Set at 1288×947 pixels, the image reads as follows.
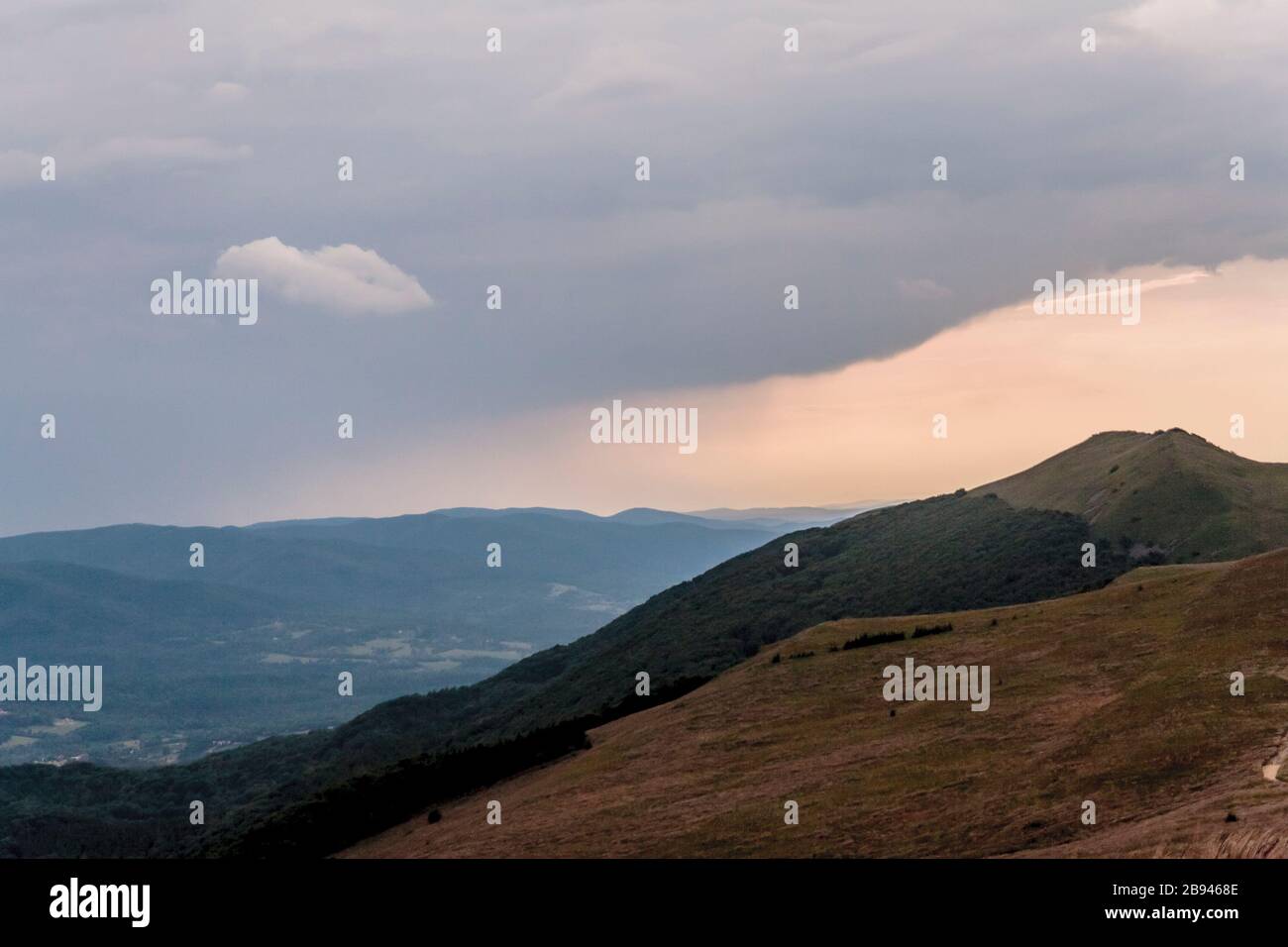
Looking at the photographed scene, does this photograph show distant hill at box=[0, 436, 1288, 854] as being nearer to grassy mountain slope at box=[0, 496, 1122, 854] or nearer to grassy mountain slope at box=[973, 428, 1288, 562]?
grassy mountain slope at box=[0, 496, 1122, 854]

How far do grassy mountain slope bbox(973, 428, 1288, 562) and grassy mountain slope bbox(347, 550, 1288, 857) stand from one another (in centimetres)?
5385

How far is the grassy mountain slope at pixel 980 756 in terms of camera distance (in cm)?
3084

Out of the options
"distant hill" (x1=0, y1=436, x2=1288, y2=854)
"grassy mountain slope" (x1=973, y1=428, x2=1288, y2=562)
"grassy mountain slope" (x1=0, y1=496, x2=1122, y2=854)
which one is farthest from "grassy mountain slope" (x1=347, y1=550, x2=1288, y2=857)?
"grassy mountain slope" (x1=973, y1=428, x2=1288, y2=562)

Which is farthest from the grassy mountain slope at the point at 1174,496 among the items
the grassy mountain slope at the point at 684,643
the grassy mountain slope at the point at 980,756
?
the grassy mountain slope at the point at 980,756

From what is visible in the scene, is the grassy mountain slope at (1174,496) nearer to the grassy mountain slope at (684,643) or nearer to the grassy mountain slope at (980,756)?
the grassy mountain slope at (684,643)

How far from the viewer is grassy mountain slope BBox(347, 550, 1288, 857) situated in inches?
1214

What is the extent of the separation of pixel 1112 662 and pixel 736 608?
121m

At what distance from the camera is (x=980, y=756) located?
39.1m

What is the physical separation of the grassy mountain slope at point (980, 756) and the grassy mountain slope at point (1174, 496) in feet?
177

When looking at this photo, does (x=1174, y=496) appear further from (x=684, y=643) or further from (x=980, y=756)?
(x=980, y=756)

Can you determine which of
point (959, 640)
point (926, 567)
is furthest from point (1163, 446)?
point (959, 640)

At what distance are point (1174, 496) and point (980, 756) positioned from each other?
10220 cm
